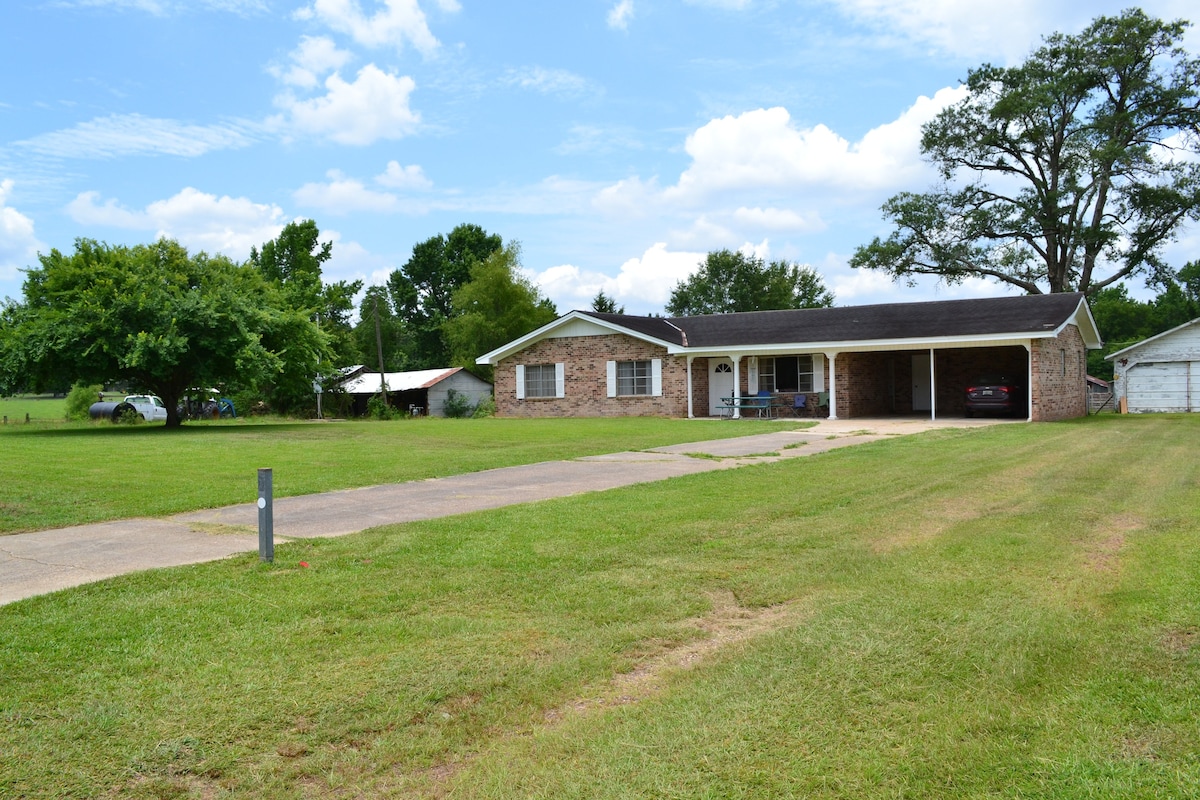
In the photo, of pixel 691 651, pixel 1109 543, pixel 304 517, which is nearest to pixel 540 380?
pixel 304 517

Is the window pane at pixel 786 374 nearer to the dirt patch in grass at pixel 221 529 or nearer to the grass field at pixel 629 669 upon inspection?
the grass field at pixel 629 669

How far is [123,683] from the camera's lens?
423cm

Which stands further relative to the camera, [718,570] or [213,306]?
[213,306]

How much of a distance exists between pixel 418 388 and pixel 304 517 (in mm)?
34198

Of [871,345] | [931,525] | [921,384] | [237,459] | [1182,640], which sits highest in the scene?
[871,345]

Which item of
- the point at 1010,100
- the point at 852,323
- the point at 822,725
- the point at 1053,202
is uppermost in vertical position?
the point at 1010,100

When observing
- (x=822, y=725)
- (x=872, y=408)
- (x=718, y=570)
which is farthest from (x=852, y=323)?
(x=822, y=725)

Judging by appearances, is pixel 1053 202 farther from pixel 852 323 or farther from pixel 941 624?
pixel 941 624

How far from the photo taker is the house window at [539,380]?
34156 mm

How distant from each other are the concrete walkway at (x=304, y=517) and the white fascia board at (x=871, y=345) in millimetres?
11901

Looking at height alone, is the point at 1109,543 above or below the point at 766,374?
below

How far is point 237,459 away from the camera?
1570 cm

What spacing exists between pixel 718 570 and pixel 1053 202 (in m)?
41.5

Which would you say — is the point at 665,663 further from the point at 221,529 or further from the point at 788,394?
the point at 788,394
